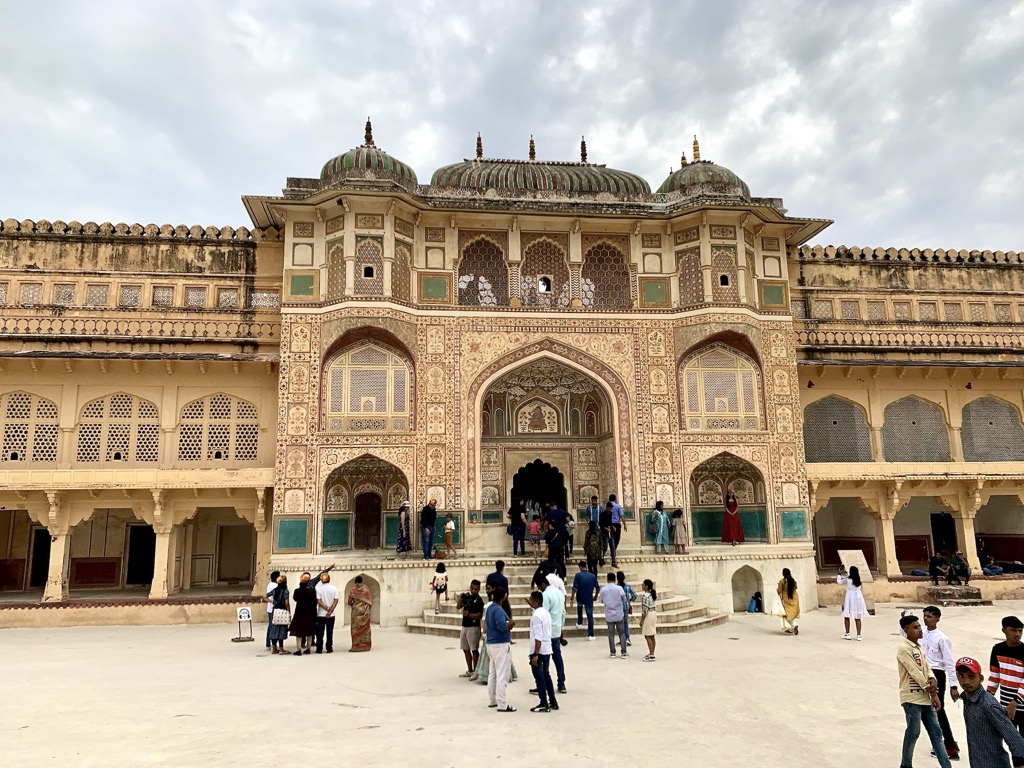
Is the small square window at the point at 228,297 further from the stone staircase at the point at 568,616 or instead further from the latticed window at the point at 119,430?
the stone staircase at the point at 568,616

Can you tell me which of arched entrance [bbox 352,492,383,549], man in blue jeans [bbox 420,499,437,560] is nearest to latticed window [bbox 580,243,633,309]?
man in blue jeans [bbox 420,499,437,560]

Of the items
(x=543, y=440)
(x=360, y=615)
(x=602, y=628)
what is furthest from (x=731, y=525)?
(x=360, y=615)

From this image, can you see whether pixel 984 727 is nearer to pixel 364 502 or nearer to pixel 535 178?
pixel 364 502

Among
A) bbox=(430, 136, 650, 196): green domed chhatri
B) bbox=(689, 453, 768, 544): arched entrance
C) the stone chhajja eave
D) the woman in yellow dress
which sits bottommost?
the woman in yellow dress

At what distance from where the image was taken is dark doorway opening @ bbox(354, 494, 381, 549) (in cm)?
1730

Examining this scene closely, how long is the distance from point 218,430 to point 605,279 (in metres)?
9.63

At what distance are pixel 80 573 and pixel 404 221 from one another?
11550 millimetres

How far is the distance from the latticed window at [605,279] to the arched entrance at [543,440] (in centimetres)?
190

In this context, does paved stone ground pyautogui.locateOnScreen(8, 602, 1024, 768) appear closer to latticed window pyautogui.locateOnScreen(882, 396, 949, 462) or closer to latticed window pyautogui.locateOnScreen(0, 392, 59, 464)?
latticed window pyautogui.locateOnScreen(0, 392, 59, 464)

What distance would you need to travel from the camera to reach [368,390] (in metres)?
16.2

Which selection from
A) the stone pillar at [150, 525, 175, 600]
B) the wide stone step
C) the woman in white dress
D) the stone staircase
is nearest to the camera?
the woman in white dress

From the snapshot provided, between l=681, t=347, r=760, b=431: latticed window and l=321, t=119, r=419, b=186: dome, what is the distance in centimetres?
785

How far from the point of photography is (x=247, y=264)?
18.6 meters

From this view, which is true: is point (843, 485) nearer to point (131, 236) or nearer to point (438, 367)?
point (438, 367)
